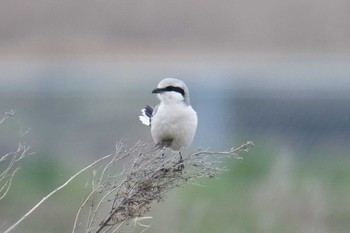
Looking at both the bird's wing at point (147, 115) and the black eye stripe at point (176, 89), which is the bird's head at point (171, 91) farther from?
the bird's wing at point (147, 115)

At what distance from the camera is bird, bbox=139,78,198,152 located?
635cm

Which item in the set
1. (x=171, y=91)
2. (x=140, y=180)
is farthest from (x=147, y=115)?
(x=140, y=180)

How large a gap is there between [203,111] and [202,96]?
413 millimetres

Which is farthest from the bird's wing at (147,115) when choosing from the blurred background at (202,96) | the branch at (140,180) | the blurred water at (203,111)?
the blurred water at (203,111)

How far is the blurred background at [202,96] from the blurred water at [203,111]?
0.08 ft

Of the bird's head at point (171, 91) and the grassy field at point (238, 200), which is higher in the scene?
the grassy field at point (238, 200)

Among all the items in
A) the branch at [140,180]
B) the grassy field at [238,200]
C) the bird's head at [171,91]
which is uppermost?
the grassy field at [238,200]

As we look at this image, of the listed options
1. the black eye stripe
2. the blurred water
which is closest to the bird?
the black eye stripe

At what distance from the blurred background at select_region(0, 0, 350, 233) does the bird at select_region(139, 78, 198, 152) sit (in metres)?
0.78

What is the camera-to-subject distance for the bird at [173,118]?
6.35 m

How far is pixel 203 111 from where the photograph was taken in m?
14.8

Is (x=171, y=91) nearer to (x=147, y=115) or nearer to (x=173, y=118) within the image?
(x=173, y=118)

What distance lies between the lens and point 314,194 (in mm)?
10867

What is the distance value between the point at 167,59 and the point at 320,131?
977 centimetres
